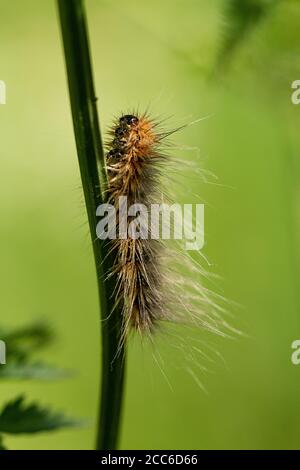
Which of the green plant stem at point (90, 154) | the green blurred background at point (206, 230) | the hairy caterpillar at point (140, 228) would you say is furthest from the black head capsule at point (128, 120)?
the green blurred background at point (206, 230)

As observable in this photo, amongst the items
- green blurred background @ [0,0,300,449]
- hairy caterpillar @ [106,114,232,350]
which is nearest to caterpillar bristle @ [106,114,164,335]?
hairy caterpillar @ [106,114,232,350]

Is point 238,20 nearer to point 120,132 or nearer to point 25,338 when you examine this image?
point 120,132

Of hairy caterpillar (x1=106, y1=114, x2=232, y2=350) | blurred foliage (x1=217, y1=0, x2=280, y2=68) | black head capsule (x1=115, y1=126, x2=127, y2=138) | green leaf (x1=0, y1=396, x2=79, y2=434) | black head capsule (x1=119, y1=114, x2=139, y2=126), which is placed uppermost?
blurred foliage (x1=217, y1=0, x2=280, y2=68)

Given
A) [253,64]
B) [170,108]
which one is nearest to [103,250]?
[253,64]

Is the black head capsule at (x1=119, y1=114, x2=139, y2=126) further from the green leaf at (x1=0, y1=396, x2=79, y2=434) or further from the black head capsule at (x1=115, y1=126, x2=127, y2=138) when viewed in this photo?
the green leaf at (x1=0, y1=396, x2=79, y2=434)

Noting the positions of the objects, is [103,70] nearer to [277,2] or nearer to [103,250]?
[277,2]

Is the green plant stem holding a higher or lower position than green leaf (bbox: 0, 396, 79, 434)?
higher
